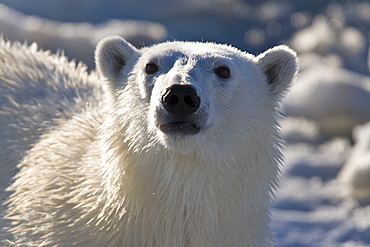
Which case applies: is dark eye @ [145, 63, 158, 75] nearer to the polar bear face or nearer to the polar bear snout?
the polar bear face

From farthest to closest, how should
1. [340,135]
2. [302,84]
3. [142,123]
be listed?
[302,84] → [340,135] → [142,123]

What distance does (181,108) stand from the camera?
2889 mm

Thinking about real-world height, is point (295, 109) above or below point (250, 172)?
above

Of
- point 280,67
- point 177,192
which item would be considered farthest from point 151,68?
point 280,67

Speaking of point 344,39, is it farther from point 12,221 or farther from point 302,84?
point 12,221

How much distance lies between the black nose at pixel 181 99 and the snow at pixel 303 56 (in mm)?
1861

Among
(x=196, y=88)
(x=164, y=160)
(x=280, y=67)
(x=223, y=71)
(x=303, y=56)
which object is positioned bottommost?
(x=164, y=160)

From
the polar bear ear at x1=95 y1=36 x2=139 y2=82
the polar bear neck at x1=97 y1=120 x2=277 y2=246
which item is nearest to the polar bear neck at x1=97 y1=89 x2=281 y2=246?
the polar bear neck at x1=97 y1=120 x2=277 y2=246

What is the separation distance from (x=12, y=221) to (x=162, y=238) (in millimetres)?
857

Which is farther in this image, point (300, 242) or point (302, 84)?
point (302, 84)

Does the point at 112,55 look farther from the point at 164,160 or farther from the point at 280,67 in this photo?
the point at 280,67

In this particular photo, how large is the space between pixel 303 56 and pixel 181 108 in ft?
26.8

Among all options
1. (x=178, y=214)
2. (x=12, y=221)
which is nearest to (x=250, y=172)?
(x=178, y=214)

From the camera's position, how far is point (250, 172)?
327 centimetres
